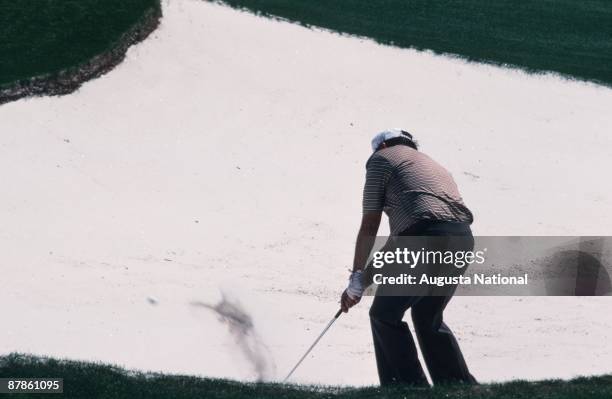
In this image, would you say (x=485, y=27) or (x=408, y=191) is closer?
(x=408, y=191)

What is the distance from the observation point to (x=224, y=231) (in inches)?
418

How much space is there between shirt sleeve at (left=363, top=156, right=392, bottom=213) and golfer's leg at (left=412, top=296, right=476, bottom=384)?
792 millimetres

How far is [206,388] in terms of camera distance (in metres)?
7.01

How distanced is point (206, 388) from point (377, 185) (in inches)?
75.8

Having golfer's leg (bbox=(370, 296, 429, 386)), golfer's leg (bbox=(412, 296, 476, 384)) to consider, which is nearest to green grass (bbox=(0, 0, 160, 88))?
golfer's leg (bbox=(370, 296, 429, 386))

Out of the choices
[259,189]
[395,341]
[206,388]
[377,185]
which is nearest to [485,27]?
[259,189]

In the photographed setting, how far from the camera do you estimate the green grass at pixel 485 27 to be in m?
14.7

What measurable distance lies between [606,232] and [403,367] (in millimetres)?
Result: 5057

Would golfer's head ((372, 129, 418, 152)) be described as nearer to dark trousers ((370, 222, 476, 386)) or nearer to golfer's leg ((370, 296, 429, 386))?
dark trousers ((370, 222, 476, 386))

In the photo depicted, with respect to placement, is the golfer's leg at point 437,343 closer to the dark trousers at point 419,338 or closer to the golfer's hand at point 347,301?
the dark trousers at point 419,338

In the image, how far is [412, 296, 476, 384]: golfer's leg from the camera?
7.12 metres

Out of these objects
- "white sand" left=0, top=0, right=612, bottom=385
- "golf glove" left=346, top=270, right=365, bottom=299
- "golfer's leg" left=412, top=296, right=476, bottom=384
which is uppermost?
"golf glove" left=346, top=270, right=365, bottom=299

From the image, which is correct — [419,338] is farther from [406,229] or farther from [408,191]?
[408,191]

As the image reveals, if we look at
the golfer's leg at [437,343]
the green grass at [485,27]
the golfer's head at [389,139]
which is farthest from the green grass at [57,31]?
the golfer's leg at [437,343]
